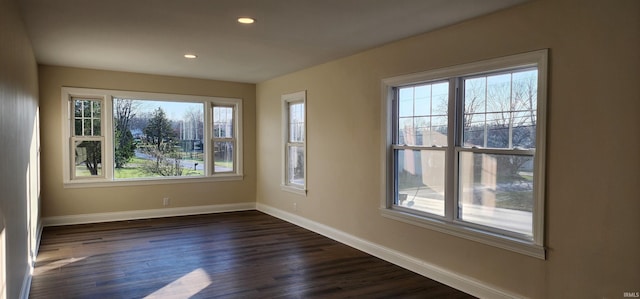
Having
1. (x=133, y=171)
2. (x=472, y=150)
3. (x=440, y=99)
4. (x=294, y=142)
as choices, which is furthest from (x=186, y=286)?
(x=133, y=171)

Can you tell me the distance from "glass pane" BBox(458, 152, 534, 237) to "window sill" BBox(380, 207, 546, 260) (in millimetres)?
94

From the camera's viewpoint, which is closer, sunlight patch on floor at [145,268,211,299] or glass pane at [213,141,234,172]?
sunlight patch on floor at [145,268,211,299]

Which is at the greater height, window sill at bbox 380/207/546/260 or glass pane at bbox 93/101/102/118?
glass pane at bbox 93/101/102/118

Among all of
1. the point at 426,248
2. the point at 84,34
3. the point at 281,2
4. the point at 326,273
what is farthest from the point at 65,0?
the point at 426,248

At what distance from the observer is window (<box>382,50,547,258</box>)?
312 centimetres

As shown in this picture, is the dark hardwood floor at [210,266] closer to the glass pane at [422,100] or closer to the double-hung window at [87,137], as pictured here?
the double-hung window at [87,137]

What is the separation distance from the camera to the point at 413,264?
4.11 metres

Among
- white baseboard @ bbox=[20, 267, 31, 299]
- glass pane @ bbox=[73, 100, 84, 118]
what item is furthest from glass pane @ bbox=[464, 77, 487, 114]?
glass pane @ bbox=[73, 100, 84, 118]

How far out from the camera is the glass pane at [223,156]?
7316 mm

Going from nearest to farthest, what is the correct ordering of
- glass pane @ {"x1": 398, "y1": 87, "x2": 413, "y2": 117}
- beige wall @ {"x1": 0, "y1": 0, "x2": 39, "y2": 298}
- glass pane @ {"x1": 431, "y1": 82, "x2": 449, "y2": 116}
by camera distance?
beige wall @ {"x1": 0, "y1": 0, "x2": 39, "y2": 298} < glass pane @ {"x1": 431, "y1": 82, "x2": 449, "y2": 116} < glass pane @ {"x1": 398, "y1": 87, "x2": 413, "y2": 117}

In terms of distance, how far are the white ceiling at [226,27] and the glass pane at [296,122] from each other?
3.07 feet

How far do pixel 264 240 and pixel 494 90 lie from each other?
10.8 feet

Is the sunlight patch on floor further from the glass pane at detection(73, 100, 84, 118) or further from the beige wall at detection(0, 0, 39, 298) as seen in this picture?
the glass pane at detection(73, 100, 84, 118)

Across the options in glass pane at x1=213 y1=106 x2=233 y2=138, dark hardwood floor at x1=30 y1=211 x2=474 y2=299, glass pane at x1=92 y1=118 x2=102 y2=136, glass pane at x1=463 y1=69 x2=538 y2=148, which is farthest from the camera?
glass pane at x1=213 y1=106 x2=233 y2=138
